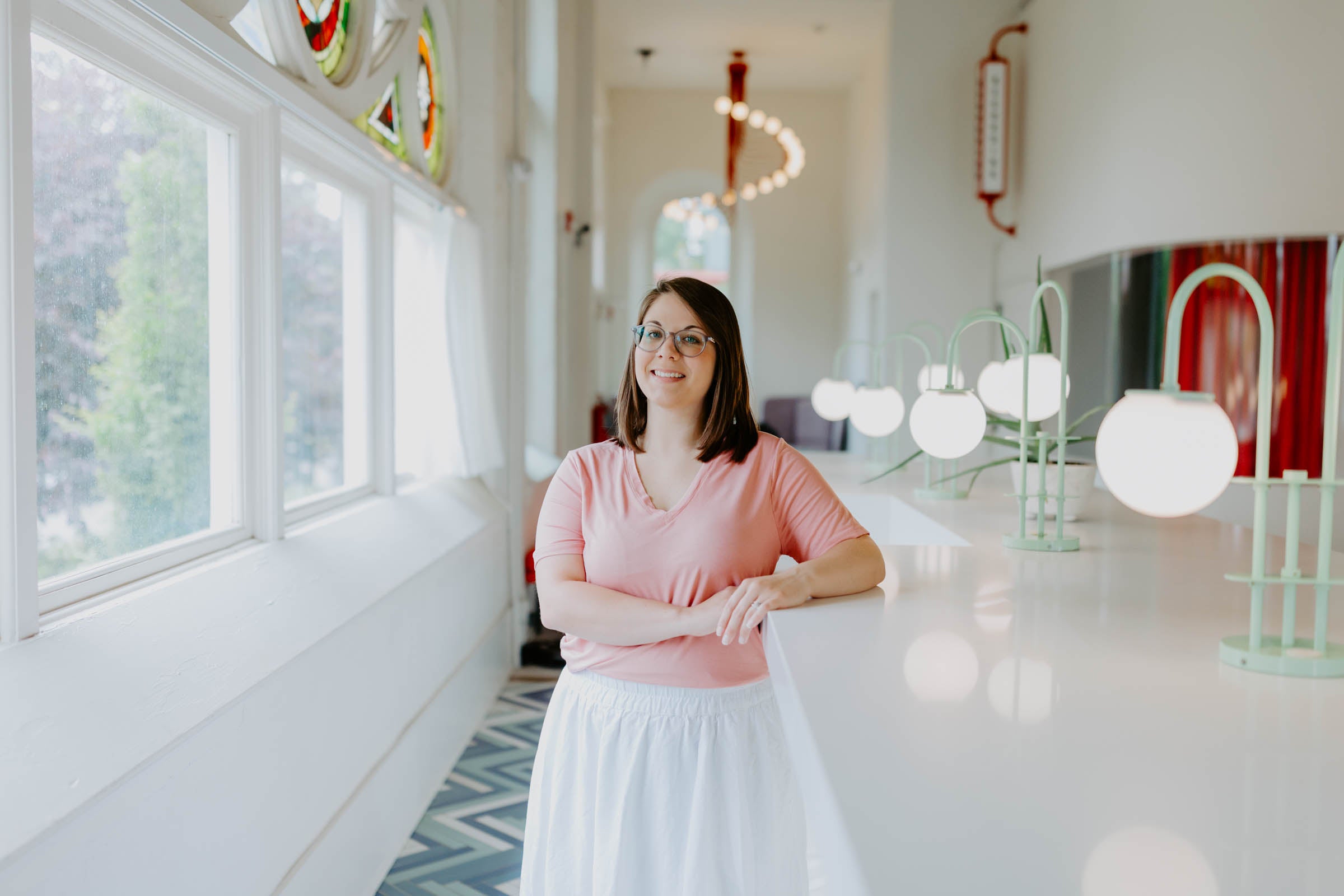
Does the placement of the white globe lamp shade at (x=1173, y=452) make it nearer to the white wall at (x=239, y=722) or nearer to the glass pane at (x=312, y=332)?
the white wall at (x=239, y=722)

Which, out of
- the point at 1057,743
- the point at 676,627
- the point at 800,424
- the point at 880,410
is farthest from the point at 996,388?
the point at 800,424

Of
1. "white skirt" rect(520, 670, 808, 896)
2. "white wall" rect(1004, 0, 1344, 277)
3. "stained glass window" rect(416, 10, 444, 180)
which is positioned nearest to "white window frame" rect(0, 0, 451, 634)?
"stained glass window" rect(416, 10, 444, 180)

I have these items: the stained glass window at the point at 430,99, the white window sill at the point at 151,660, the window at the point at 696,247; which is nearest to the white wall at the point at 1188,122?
the stained glass window at the point at 430,99

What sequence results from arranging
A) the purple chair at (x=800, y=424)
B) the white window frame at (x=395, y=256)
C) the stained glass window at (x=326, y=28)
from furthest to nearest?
the purple chair at (x=800, y=424) < the white window frame at (x=395, y=256) < the stained glass window at (x=326, y=28)

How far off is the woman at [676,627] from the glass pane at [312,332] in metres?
1.38

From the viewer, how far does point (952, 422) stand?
7.08ft

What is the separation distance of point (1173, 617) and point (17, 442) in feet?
5.76

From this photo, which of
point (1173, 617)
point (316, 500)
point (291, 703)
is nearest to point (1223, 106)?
point (1173, 617)

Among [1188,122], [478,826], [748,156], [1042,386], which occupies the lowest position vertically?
[478,826]

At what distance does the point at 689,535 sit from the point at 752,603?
200mm

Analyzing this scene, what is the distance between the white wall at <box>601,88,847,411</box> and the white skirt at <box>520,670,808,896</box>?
9.04 m

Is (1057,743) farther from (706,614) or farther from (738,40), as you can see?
(738,40)

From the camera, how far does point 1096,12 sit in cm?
574

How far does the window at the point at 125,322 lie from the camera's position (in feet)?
5.58
